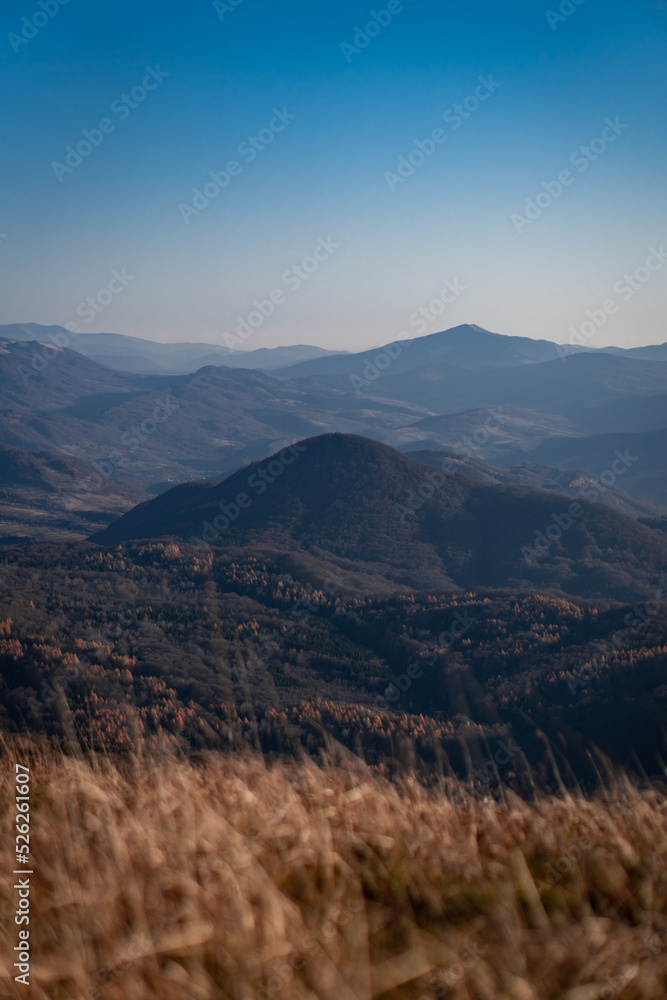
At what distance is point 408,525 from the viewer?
4666 cm

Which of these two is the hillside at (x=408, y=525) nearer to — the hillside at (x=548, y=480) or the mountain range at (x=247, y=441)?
the hillside at (x=548, y=480)

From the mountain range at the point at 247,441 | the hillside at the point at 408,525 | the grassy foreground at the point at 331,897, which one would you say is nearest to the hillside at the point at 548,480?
the mountain range at the point at 247,441

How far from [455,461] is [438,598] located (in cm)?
6820

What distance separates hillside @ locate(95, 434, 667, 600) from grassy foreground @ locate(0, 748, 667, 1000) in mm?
37667

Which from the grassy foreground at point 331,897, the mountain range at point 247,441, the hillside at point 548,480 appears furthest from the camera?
the mountain range at point 247,441

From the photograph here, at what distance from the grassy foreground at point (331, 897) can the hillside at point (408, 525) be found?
3767cm

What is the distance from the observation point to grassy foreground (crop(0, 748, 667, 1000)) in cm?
166

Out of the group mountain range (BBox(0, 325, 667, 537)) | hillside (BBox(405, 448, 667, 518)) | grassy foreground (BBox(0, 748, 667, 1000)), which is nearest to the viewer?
grassy foreground (BBox(0, 748, 667, 1000))

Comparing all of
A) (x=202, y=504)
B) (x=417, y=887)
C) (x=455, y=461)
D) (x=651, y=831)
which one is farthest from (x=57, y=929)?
(x=455, y=461)

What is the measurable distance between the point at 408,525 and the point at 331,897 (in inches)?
1769

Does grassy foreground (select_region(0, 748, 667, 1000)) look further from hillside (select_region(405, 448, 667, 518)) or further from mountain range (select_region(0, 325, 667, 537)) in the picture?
hillside (select_region(405, 448, 667, 518))

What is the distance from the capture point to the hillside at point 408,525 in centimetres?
4122

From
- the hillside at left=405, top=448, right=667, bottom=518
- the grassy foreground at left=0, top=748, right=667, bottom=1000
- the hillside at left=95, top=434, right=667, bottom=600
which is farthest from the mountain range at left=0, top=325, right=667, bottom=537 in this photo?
the grassy foreground at left=0, top=748, right=667, bottom=1000

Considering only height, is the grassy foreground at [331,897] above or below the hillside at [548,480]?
below
